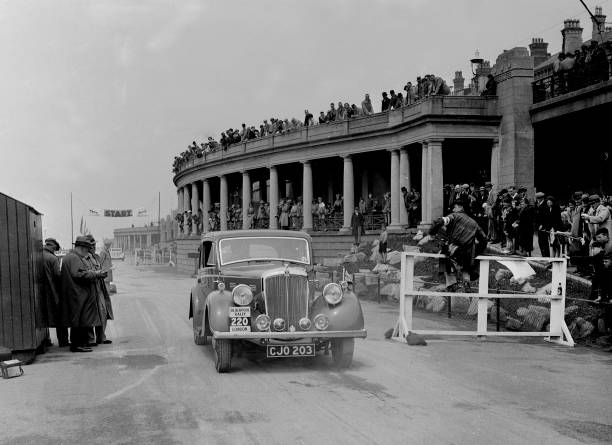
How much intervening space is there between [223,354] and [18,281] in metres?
3.31

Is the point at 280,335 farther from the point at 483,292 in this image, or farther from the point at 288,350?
the point at 483,292

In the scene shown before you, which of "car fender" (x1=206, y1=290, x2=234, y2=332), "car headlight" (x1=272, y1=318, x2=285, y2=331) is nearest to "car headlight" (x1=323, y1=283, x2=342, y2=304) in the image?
"car headlight" (x1=272, y1=318, x2=285, y2=331)

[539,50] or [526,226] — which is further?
[539,50]

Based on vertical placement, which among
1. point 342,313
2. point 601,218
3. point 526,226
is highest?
point 601,218

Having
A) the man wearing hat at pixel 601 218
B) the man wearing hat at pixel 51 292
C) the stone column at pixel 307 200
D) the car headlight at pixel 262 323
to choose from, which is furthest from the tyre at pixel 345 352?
the stone column at pixel 307 200

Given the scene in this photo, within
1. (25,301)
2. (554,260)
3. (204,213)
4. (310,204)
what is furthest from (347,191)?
(25,301)

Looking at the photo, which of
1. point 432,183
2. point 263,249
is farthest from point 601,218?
point 432,183

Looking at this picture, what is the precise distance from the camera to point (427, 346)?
11.2m

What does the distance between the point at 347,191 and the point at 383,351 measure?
23580mm

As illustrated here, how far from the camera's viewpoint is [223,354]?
8.83m

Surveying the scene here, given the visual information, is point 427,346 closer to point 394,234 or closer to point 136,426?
point 136,426

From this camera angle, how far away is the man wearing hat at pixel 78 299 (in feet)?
35.2

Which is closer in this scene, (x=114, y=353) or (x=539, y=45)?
(x=114, y=353)

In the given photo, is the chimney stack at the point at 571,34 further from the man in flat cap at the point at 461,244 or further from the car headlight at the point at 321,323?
the car headlight at the point at 321,323
